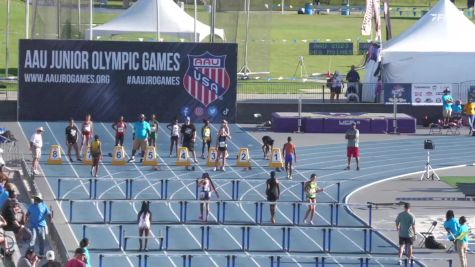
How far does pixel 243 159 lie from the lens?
4472 cm

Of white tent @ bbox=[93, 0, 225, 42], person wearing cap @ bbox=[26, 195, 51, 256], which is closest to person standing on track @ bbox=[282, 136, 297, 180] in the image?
person wearing cap @ bbox=[26, 195, 51, 256]

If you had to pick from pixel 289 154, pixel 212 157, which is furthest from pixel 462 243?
pixel 212 157

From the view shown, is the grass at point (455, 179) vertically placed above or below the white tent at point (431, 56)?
below

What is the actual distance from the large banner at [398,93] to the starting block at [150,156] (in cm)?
1431

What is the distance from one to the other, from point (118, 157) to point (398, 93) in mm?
15005

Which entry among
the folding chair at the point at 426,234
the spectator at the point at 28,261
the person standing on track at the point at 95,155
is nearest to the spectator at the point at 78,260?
the spectator at the point at 28,261

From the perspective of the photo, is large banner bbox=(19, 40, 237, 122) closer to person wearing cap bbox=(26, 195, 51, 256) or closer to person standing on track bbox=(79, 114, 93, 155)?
person standing on track bbox=(79, 114, 93, 155)

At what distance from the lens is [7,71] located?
67.3 m

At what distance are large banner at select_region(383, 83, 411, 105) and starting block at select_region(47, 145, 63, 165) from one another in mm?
15963

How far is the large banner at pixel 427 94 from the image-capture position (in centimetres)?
5622

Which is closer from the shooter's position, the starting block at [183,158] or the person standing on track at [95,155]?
the person standing on track at [95,155]

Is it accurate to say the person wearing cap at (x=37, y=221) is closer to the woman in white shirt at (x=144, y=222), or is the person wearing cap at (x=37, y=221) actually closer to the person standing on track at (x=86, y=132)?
the woman in white shirt at (x=144, y=222)

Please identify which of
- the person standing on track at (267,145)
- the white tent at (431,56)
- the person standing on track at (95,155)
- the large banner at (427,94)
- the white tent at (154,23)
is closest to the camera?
the person standing on track at (95,155)

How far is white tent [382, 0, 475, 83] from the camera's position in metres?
57.8
